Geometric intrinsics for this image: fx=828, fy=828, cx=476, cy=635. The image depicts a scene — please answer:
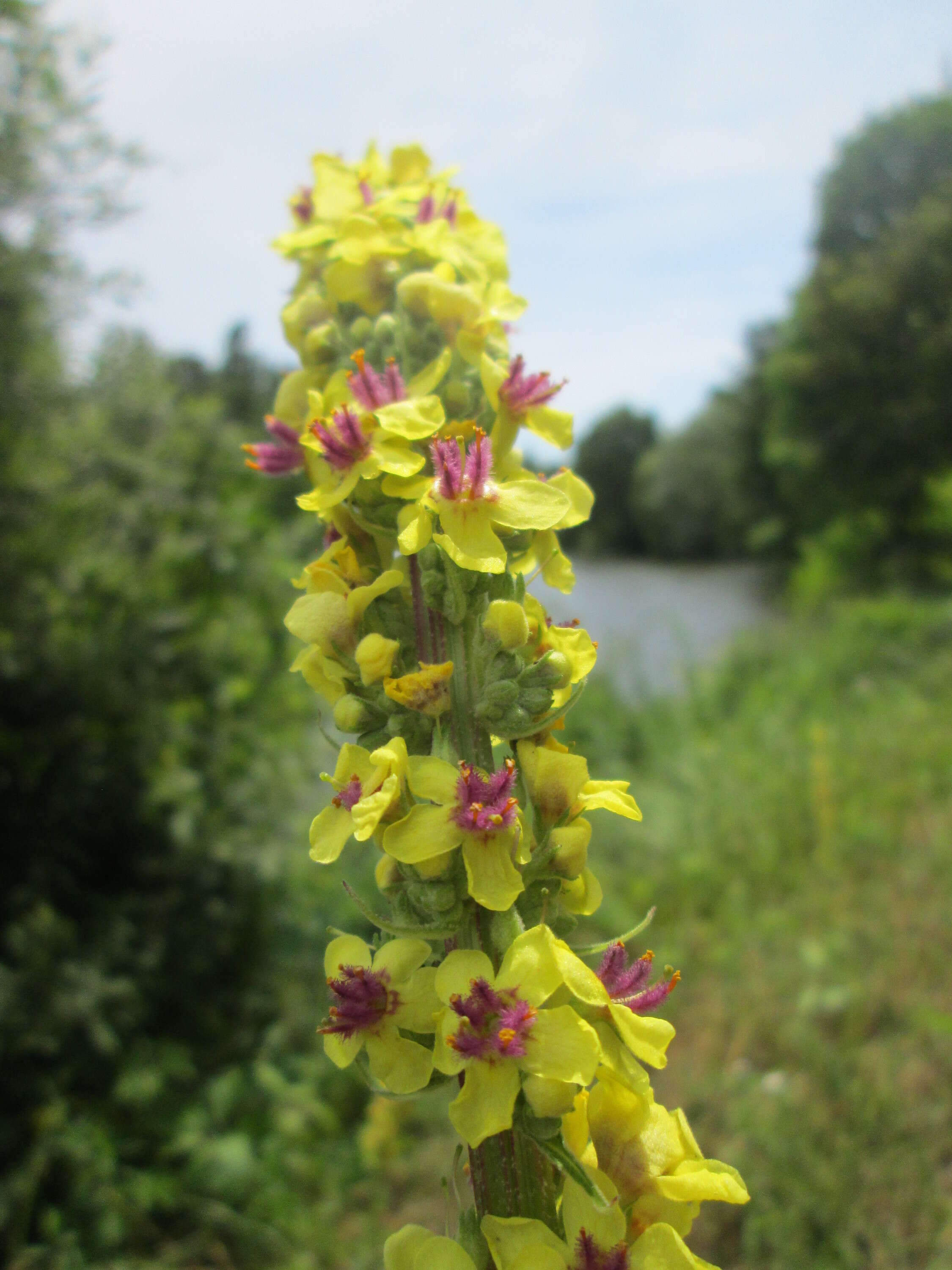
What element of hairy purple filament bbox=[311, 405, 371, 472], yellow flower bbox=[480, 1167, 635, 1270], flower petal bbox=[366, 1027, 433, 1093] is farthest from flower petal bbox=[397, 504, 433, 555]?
yellow flower bbox=[480, 1167, 635, 1270]

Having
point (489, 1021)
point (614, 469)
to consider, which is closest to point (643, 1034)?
point (489, 1021)

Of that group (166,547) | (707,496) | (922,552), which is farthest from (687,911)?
(707,496)

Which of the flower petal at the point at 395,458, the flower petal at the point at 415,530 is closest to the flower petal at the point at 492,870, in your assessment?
the flower petal at the point at 415,530

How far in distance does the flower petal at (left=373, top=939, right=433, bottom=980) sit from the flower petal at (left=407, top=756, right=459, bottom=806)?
0.18m

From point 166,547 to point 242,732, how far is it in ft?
4.17

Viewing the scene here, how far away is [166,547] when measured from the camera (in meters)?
5.22

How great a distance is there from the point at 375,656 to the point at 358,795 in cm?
17

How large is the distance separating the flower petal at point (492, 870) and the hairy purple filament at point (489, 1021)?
0.09m

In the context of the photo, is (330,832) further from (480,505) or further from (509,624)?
(480,505)

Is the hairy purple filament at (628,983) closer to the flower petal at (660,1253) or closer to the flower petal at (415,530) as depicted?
the flower petal at (660,1253)

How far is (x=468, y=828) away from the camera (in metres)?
0.91

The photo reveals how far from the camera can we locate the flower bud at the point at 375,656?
3.34 ft

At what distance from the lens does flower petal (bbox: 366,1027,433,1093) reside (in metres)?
0.93

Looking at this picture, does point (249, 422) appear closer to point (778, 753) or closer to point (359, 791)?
point (778, 753)
